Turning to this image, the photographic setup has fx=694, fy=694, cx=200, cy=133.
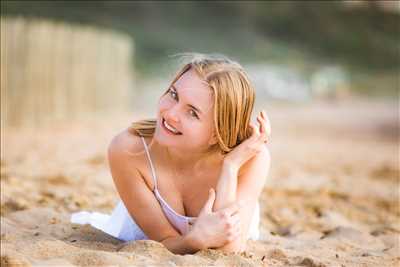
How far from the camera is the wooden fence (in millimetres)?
8625

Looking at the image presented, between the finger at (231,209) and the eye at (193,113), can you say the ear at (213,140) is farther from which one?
the finger at (231,209)

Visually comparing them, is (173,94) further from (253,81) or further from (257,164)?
(253,81)

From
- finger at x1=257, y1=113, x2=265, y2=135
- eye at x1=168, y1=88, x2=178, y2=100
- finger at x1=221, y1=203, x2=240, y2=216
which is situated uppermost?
eye at x1=168, y1=88, x2=178, y2=100

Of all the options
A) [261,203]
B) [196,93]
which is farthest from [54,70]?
[196,93]

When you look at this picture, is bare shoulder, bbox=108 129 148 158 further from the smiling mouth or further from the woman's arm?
the woman's arm

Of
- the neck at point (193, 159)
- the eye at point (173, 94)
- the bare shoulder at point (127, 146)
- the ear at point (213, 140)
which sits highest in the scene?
the eye at point (173, 94)

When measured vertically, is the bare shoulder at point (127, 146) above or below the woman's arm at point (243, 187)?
above

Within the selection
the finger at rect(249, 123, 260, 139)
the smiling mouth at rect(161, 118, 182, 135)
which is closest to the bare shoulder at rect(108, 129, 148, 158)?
the smiling mouth at rect(161, 118, 182, 135)

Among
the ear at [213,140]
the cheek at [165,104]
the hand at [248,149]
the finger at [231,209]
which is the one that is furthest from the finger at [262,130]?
the cheek at [165,104]

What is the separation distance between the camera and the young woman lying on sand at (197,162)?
279 cm

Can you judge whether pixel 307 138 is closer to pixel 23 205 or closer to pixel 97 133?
pixel 97 133

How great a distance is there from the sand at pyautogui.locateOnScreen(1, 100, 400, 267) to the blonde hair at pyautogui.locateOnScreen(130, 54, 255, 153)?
500 mm

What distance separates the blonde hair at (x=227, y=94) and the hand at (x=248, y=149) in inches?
1.5

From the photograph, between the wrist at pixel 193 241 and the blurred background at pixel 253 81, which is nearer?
Result: the wrist at pixel 193 241
